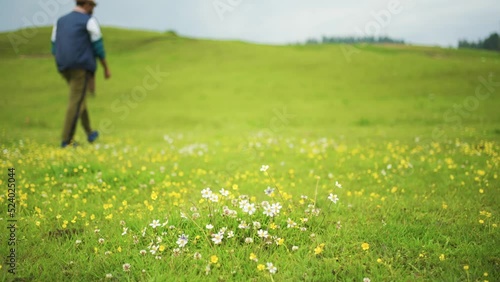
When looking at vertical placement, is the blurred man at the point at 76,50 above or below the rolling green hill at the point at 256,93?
above


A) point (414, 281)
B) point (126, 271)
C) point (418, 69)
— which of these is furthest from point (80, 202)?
point (418, 69)

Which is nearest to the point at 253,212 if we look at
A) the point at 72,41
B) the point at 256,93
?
the point at 72,41

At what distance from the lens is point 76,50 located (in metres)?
9.24

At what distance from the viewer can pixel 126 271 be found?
3334mm

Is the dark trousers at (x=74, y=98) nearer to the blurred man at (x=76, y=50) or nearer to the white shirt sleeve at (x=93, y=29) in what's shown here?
the blurred man at (x=76, y=50)

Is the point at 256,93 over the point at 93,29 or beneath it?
beneath

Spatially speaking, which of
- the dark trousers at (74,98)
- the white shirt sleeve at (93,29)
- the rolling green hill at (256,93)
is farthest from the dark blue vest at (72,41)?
the rolling green hill at (256,93)

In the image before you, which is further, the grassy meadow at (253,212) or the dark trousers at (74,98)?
the dark trousers at (74,98)

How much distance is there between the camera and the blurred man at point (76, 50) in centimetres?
920

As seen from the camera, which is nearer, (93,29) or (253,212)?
(253,212)

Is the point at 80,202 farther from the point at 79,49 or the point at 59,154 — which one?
the point at 79,49

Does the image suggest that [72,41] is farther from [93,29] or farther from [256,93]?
[256,93]

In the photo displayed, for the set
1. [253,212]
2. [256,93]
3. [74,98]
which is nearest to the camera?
[253,212]

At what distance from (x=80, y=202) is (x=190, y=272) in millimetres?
2811
